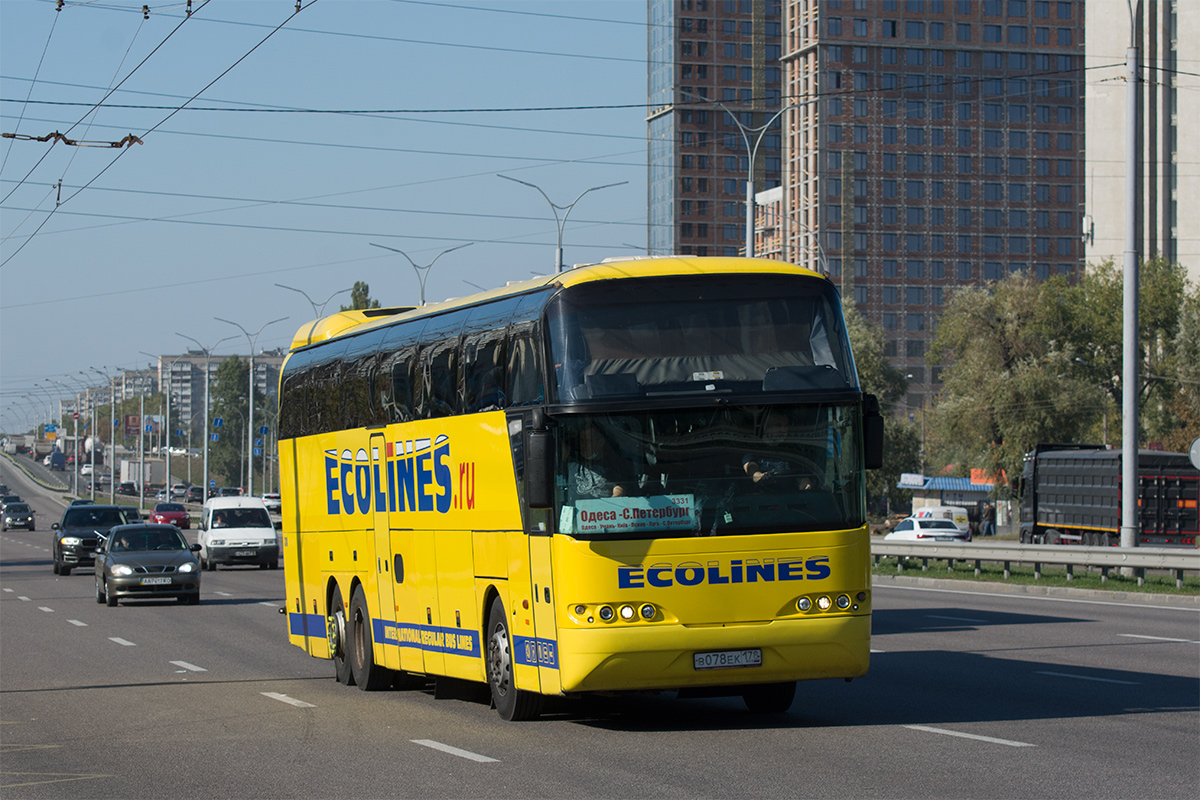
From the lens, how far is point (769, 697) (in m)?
12.3

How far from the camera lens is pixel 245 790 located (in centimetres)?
930

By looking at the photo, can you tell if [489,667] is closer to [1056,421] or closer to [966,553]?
[966,553]

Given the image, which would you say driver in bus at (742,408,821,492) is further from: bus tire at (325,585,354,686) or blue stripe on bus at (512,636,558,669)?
bus tire at (325,585,354,686)

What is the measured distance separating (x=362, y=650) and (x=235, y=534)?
95.3ft

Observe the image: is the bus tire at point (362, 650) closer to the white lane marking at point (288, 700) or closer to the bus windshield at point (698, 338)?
the white lane marking at point (288, 700)

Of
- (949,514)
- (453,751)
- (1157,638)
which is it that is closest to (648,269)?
(453,751)

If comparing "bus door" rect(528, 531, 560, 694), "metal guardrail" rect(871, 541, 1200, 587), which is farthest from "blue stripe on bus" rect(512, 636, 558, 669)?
"metal guardrail" rect(871, 541, 1200, 587)

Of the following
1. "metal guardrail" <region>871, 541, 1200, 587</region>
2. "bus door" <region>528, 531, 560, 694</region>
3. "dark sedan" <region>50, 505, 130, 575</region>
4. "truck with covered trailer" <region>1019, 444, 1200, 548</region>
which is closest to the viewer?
"bus door" <region>528, 531, 560, 694</region>

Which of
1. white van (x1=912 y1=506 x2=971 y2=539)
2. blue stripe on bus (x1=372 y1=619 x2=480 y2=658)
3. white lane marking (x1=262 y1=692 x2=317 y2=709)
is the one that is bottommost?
white van (x1=912 y1=506 x2=971 y2=539)

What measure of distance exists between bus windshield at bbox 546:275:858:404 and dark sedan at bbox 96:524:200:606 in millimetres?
19221

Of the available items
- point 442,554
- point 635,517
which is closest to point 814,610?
point 635,517

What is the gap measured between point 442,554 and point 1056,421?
60.3m

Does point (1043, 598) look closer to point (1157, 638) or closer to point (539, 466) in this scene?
point (1157, 638)

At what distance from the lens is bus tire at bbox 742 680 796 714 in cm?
1218
